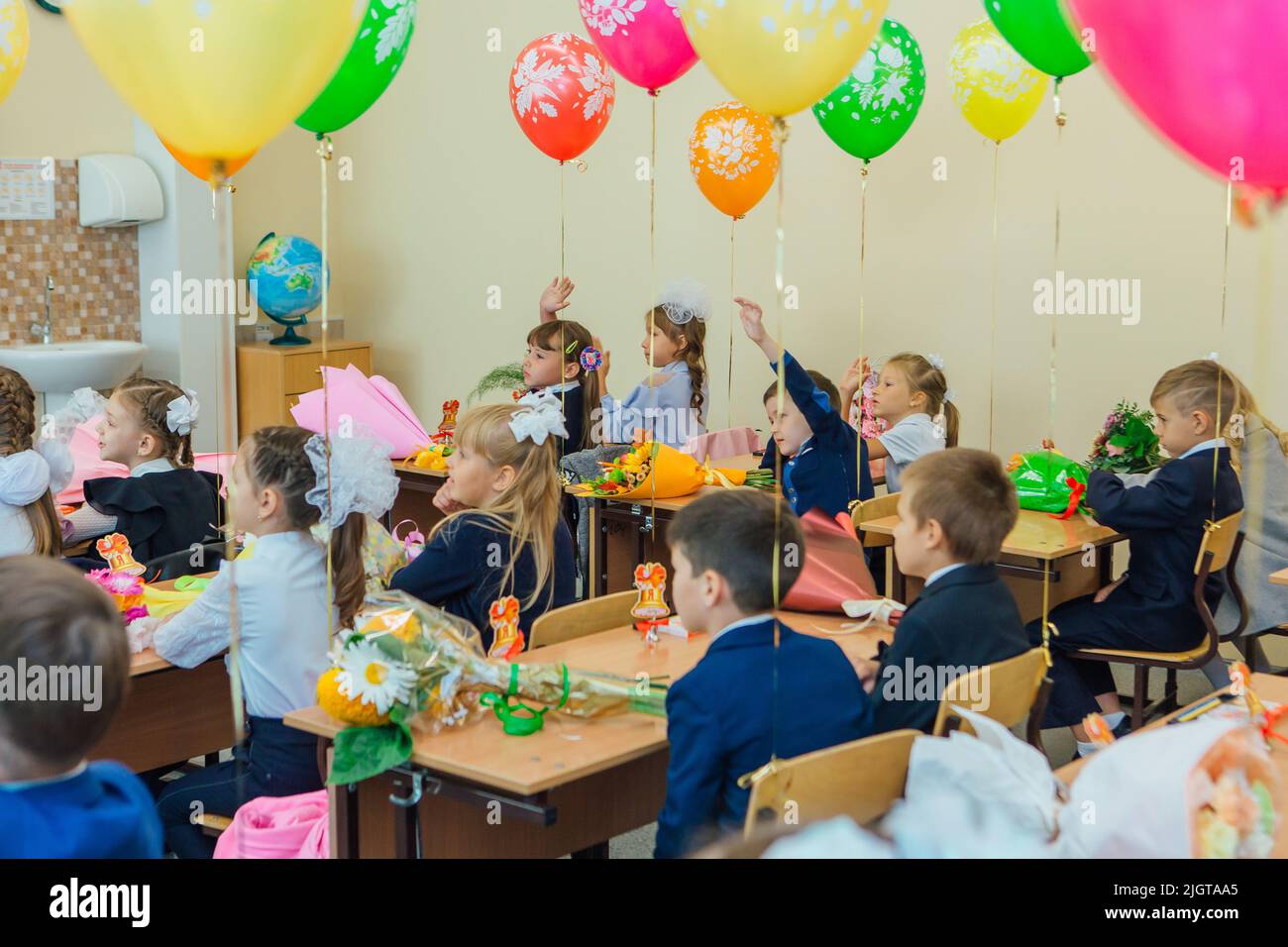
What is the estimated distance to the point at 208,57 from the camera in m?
2.11

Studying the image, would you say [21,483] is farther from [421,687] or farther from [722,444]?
[722,444]

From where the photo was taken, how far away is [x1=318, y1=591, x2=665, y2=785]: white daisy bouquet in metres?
2.15

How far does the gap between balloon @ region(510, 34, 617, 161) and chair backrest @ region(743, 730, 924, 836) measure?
10.4 feet

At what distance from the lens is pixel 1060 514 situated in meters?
4.05

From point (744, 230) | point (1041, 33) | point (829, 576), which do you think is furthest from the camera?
point (744, 230)

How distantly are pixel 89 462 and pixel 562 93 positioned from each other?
6.33ft

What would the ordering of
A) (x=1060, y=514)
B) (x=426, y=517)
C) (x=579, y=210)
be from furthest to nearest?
(x=579, y=210) → (x=426, y=517) → (x=1060, y=514)

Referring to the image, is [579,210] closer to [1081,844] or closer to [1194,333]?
[1194,333]

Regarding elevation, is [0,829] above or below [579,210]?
below

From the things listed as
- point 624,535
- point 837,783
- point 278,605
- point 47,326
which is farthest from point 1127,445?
point 47,326

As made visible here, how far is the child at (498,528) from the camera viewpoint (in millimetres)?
2803

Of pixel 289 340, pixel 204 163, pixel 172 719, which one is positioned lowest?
pixel 172 719

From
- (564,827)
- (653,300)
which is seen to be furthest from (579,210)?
(564,827)

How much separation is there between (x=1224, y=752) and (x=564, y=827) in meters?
1.45
